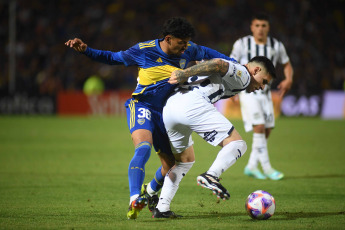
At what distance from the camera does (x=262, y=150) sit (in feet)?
30.5

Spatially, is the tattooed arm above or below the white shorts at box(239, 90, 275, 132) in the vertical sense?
above

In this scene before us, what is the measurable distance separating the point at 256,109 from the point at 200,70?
4.01m

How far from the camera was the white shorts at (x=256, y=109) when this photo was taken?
930cm

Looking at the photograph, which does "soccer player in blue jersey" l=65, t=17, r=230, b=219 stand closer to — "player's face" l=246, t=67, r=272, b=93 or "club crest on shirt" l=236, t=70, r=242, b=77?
"club crest on shirt" l=236, t=70, r=242, b=77

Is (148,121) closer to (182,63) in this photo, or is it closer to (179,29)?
(182,63)

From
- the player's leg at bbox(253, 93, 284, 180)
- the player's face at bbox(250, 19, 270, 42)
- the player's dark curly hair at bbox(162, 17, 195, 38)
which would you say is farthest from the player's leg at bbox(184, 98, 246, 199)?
the player's face at bbox(250, 19, 270, 42)

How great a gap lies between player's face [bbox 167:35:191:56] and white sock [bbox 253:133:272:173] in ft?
12.9

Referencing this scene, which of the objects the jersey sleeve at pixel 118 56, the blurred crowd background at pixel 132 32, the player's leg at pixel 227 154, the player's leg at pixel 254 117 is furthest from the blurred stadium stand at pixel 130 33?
the player's leg at pixel 227 154

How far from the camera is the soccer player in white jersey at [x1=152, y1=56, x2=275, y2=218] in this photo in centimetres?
543

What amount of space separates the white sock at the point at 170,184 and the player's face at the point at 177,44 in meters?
1.17

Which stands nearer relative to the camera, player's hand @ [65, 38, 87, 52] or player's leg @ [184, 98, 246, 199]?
player's leg @ [184, 98, 246, 199]

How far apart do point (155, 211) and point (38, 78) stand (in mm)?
21101

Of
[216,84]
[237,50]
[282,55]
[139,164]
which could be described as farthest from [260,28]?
[139,164]

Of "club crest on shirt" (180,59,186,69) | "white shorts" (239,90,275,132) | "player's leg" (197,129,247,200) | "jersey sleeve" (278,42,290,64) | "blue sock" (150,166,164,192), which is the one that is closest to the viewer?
"player's leg" (197,129,247,200)
